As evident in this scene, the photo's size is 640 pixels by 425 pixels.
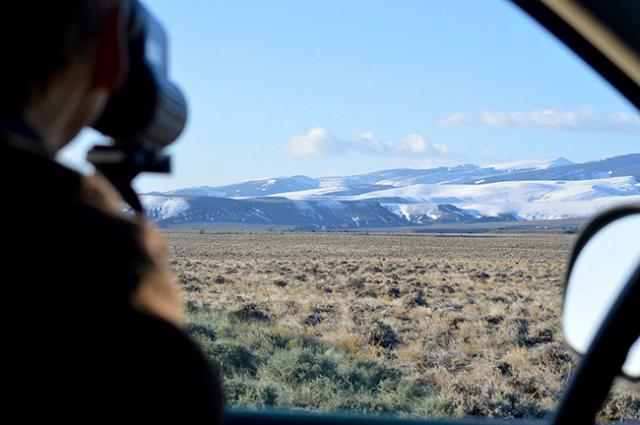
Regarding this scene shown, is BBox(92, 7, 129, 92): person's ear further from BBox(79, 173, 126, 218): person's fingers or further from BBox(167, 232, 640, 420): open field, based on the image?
BBox(167, 232, 640, 420): open field

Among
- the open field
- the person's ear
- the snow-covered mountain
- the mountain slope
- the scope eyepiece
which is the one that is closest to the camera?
the person's ear

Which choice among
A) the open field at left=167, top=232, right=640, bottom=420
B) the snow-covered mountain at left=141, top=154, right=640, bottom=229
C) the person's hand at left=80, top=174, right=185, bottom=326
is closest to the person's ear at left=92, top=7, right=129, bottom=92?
the person's hand at left=80, top=174, right=185, bottom=326

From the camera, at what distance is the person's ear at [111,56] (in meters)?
0.84

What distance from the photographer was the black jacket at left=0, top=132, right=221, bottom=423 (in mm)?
668

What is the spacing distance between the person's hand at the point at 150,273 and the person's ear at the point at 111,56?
0.11 meters

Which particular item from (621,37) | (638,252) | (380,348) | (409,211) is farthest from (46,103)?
(409,211)

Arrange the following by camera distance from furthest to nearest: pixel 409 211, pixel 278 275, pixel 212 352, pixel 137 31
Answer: pixel 409 211 → pixel 278 275 → pixel 212 352 → pixel 137 31

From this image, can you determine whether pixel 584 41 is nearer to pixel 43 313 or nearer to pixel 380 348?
pixel 43 313

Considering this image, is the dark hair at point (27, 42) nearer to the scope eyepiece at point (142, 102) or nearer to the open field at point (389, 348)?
the scope eyepiece at point (142, 102)

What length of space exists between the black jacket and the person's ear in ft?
0.46

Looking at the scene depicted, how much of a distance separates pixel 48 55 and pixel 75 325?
0.81ft

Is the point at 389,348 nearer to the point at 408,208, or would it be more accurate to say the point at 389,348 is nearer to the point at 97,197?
the point at 97,197

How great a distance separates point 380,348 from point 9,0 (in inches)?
373

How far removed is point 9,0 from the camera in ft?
2.53
